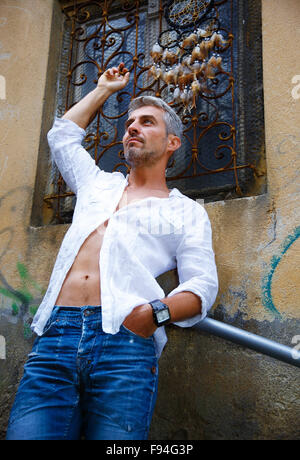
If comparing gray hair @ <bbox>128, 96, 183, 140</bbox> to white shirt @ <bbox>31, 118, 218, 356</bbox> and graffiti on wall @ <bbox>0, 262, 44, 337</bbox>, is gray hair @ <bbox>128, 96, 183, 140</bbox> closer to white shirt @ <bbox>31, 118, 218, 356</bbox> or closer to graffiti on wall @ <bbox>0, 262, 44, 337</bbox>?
white shirt @ <bbox>31, 118, 218, 356</bbox>

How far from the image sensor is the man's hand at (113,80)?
9.57 feet

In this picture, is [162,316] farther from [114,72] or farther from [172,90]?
[172,90]

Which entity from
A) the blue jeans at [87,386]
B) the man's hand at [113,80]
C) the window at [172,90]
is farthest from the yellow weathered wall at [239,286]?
the man's hand at [113,80]

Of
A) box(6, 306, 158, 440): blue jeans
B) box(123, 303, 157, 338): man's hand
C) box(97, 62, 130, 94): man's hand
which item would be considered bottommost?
box(6, 306, 158, 440): blue jeans

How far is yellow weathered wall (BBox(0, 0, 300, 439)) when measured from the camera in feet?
7.74

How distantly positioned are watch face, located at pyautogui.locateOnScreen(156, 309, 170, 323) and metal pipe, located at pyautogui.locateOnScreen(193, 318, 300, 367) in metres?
0.32

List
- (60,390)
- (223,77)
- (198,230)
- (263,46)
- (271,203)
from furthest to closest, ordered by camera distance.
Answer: (223,77) < (263,46) < (271,203) < (198,230) < (60,390)

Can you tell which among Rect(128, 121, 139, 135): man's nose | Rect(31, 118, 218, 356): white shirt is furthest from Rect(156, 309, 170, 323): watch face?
Rect(128, 121, 139, 135): man's nose

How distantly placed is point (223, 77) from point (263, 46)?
40cm

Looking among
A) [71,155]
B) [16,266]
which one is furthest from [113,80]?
[16,266]

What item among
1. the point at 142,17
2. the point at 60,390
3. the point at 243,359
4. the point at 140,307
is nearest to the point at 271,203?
the point at 243,359

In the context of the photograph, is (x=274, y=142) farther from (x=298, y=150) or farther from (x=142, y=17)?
(x=142, y=17)

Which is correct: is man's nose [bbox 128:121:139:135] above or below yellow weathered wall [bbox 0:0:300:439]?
above

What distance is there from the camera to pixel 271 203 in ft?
8.69
